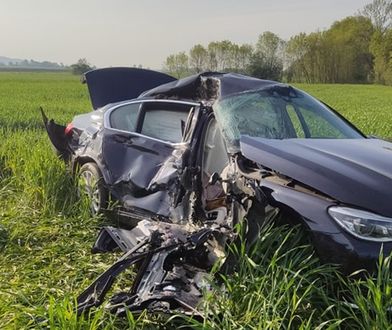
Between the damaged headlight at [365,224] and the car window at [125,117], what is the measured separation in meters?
2.68

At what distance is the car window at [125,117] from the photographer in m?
5.15

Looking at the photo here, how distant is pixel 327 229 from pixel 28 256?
2.67 metres

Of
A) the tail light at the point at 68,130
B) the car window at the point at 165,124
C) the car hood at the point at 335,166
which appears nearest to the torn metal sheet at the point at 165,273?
the car hood at the point at 335,166

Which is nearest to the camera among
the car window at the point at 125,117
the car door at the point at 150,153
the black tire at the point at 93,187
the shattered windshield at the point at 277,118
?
the shattered windshield at the point at 277,118

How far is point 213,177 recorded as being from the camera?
11.5 feet

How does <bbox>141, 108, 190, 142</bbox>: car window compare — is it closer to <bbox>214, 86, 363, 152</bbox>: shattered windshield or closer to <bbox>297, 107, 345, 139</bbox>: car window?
<bbox>214, 86, 363, 152</bbox>: shattered windshield

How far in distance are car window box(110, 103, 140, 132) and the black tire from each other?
A: 1.68 ft

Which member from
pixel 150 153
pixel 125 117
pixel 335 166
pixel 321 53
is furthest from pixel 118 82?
pixel 321 53

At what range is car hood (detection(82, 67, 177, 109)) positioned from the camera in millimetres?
6281

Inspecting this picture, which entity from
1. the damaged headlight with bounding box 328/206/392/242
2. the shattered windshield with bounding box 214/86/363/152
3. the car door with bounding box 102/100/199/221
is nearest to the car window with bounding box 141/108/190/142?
the car door with bounding box 102/100/199/221

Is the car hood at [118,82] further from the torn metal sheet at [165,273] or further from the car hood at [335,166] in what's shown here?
the torn metal sheet at [165,273]

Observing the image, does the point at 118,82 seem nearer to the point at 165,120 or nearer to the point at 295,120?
the point at 165,120

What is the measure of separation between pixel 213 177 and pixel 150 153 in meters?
1.33

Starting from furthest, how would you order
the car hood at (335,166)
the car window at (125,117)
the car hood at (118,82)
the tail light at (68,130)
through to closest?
1. the car hood at (118,82)
2. the tail light at (68,130)
3. the car window at (125,117)
4. the car hood at (335,166)
